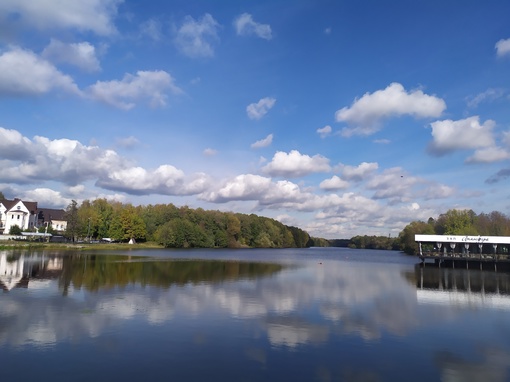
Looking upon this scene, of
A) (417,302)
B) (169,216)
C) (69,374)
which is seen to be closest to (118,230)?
(169,216)

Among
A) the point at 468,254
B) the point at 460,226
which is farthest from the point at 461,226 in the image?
the point at 468,254

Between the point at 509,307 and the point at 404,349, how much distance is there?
17776 mm

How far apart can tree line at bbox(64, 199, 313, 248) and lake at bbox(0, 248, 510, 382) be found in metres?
89.3

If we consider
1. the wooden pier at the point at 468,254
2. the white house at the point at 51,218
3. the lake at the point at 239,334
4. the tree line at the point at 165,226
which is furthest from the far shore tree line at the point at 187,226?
the lake at the point at 239,334

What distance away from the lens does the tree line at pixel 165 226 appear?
120 metres

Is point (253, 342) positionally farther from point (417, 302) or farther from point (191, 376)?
point (417, 302)

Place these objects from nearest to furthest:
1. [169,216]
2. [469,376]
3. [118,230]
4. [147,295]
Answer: [469,376] < [147,295] < [118,230] < [169,216]

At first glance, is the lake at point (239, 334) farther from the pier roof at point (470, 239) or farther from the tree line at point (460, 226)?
the tree line at point (460, 226)

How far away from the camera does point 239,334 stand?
17.8m

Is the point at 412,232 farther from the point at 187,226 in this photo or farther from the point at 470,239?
the point at 187,226

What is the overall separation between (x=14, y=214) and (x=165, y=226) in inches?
1838

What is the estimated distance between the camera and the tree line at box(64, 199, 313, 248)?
11981 centimetres

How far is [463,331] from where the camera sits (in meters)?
20.2

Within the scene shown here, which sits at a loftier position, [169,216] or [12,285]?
[169,216]
